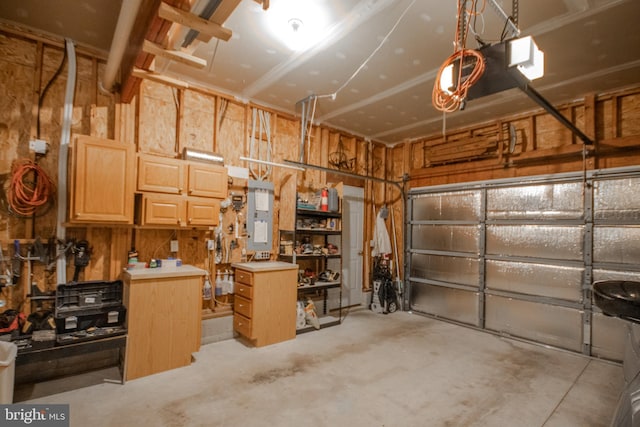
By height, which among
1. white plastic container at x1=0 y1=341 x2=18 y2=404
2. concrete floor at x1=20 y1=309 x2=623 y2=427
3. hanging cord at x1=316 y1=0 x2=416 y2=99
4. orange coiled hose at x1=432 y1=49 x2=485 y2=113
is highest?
hanging cord at x1=316 y1=0 x2=416 y2=99

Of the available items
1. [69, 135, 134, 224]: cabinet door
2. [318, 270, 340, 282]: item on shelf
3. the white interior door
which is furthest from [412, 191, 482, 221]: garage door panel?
[69, 135, 134, 224]: cabinet door

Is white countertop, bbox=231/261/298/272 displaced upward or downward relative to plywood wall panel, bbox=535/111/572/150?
downward

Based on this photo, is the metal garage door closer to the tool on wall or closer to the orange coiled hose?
the orange coiled hose

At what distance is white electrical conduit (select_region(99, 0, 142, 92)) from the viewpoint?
2.05m

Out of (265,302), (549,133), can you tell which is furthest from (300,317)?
(549,133)

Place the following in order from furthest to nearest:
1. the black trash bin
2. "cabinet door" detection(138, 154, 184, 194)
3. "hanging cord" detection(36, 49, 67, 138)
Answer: "cabinet door" detection(138, 154, 184, 194) < "hanging cord" detection(36, 49, 67, 138) < the black trash bin

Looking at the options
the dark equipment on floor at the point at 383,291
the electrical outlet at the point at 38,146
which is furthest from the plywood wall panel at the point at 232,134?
the dark equipment on floor at the point at 383,291

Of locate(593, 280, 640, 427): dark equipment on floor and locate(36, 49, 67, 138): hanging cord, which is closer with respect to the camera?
locate(593, 280, 640, 427): dark equipment on floor

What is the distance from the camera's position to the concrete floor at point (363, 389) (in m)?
2.44

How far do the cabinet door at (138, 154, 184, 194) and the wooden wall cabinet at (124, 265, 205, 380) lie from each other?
0.84m

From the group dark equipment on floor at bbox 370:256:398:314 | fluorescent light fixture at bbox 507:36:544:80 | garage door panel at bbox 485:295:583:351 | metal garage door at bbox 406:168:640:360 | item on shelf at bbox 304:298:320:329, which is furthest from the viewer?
dark equipment on floor at bbox 370:256:398:314

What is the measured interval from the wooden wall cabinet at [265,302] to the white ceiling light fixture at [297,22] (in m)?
2.48

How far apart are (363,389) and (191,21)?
10.3ft

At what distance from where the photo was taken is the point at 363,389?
9.41 ft
